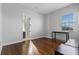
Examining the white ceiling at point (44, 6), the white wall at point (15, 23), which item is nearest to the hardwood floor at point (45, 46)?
the white wall at point (15, 23)

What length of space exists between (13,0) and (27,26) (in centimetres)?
49

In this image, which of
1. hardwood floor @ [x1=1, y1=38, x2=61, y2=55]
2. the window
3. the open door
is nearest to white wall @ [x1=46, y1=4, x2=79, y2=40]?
the window

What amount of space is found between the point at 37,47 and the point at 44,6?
0.73m

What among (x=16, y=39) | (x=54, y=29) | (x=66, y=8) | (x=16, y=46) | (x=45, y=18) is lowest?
(x=16, y=46)

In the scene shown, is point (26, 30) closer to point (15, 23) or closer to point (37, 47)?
point (15, 23)

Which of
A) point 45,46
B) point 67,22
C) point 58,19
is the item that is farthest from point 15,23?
point 67,22

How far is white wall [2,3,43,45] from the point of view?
1.36 metres

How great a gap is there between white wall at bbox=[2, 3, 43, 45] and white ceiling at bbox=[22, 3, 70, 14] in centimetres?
9

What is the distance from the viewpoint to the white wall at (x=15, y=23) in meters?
1.36

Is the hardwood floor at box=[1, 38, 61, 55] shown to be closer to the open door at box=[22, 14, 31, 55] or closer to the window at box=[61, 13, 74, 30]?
the open door at box=[22, 14, 31, 55]

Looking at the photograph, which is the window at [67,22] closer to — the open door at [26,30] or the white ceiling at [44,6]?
the white ceiling at [44,6]
